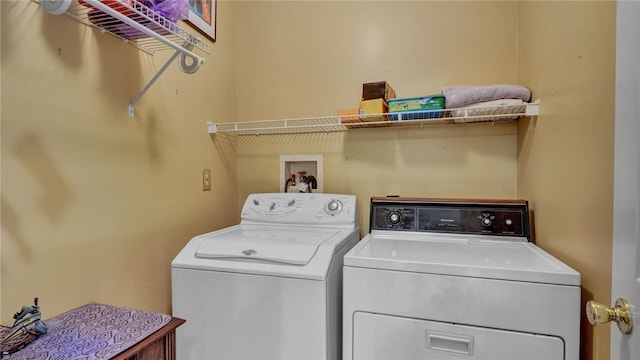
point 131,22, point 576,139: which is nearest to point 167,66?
point 131,22

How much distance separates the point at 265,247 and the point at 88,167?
711 mm

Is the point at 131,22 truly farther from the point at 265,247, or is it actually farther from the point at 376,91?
the point at 376,91

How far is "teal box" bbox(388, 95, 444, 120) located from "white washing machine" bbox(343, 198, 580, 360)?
0.65 metres

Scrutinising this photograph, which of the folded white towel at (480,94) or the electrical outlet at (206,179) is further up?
the folded white towel at (480,94)

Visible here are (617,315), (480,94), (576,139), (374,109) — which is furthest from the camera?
(374,109)

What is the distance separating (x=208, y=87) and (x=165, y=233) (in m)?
0.87

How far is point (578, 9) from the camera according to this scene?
0.99 meters

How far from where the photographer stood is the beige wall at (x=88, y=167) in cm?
96

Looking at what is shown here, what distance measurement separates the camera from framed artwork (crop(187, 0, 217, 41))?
1.66m

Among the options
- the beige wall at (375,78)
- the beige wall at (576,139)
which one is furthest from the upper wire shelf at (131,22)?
the beige wall at (576,139)

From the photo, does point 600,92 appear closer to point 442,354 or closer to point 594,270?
point 594,270

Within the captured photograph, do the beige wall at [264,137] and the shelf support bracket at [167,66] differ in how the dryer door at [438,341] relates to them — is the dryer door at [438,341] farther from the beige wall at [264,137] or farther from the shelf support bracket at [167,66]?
the shelf support bracket at [167,66]

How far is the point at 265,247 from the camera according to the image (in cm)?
128

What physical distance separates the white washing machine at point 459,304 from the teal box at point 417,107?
0.65 m
